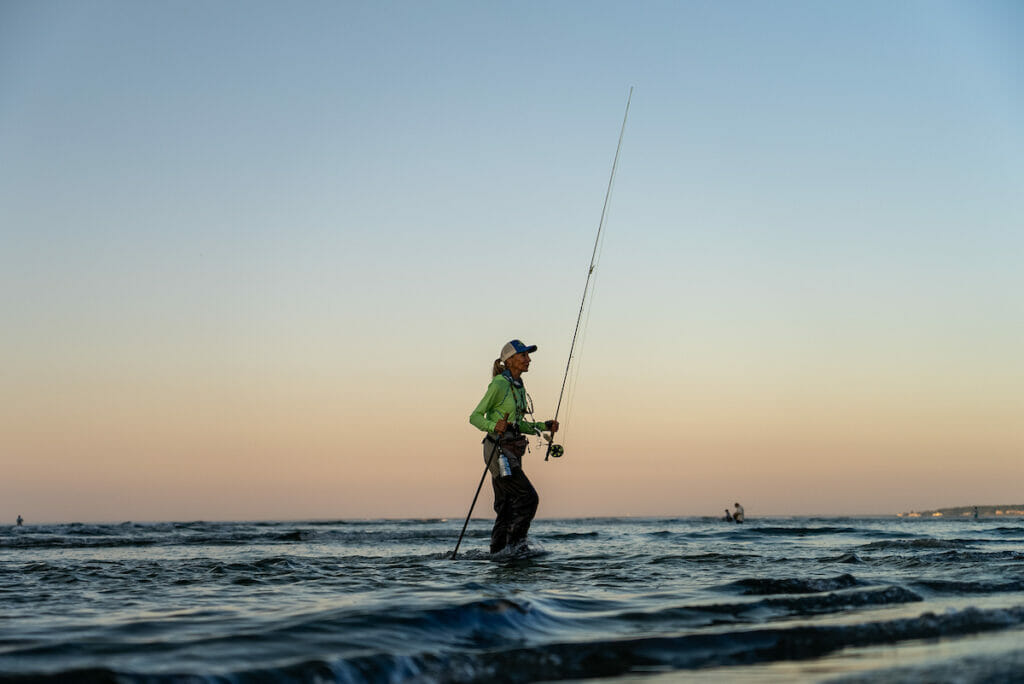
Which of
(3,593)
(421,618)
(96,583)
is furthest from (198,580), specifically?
(421,618)

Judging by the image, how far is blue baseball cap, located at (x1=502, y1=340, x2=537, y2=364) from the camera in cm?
1155

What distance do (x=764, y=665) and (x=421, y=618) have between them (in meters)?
2.34

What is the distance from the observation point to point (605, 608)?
6.74 meters

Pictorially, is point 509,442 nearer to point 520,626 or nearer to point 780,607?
point 780,607

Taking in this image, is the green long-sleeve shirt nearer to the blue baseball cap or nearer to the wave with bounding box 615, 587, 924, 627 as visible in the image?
the blue baseball cap

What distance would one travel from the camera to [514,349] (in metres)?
11.6

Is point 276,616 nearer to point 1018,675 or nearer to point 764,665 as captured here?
point 764,665

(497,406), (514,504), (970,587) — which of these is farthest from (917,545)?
(497,406)

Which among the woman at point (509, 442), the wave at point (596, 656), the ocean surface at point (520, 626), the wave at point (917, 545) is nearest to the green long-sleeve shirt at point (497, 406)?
the woman at point (509, 442)

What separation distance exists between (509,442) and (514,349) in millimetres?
1320

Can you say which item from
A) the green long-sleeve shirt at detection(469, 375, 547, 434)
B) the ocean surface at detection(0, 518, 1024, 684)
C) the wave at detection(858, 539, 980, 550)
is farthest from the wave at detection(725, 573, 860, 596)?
the wave at detection(858, 539, 980, 550)

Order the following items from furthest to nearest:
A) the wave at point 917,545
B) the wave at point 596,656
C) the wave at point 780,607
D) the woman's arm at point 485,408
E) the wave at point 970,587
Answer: the wave at point 917,545
the woman's arm at point 485,408
the wave at point 970,587
the wave at point 780,607
the wave at point 596,656

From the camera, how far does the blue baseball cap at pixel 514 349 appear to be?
11555 millimetres

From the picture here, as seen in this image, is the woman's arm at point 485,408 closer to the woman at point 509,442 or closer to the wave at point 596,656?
the woman at point 509,442
